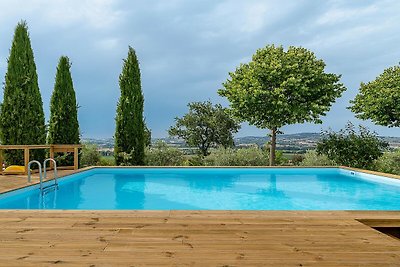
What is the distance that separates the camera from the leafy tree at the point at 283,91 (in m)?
13.8

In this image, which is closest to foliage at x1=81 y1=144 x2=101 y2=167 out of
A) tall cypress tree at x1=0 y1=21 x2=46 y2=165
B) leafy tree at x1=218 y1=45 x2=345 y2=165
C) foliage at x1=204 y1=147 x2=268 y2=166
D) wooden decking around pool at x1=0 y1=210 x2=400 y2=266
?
tall cypress tree at x1=0 y1=21 x2=46 y2=165

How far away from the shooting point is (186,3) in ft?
35.0

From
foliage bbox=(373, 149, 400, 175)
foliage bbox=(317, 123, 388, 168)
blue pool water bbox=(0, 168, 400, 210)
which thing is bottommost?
blue pool water bbox=(0, 168, 400, 210)

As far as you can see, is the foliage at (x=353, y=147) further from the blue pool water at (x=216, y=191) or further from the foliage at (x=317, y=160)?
the blue pool water at (x=216, y=191)

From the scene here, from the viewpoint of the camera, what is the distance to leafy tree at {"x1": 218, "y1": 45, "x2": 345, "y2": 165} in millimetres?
13812

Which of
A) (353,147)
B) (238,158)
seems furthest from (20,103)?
(353,147)

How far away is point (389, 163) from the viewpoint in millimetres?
12648

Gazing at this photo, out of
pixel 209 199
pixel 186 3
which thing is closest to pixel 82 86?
pixel 186 3

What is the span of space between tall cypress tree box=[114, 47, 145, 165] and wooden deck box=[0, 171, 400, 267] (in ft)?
29.2

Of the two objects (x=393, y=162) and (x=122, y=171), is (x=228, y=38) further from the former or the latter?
(x=393, y=162)

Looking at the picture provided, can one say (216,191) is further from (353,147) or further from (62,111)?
(353,147)

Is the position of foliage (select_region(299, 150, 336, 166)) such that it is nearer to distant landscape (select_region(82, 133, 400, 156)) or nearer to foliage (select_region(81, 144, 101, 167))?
distant landscape (select_region(82, 133, 400, 156))

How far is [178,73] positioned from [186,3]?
449 cm

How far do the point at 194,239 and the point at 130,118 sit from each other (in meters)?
10.4
